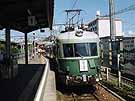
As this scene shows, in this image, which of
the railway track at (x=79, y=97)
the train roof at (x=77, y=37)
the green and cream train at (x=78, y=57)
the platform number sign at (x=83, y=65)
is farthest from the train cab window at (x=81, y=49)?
the railway track at (x=79, y=97)

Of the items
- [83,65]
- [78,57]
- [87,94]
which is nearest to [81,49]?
[78,57]

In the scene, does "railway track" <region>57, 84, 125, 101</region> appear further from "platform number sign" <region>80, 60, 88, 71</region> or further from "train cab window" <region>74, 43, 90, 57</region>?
"train cab window" <region>74, 43, 90, 57</region>

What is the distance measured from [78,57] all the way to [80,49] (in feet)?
1.56

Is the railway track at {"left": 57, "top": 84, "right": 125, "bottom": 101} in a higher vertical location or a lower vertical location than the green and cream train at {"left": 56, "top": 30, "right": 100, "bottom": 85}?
lower

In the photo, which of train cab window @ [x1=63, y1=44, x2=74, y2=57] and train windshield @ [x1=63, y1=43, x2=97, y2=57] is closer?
train windshield @ [x1=63, y1=43, x2=97, y2=57]

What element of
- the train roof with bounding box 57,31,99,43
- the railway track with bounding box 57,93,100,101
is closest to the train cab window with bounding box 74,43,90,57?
the train roof with bounding box 57,31,99,43

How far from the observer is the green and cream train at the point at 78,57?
1833 centimetres

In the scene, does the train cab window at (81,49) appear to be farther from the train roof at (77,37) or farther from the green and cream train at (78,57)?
the train roof at (77,37)

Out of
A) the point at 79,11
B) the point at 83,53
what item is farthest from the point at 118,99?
the point at 79,11

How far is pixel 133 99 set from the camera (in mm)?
15359

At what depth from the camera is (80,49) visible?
1897 centimetres

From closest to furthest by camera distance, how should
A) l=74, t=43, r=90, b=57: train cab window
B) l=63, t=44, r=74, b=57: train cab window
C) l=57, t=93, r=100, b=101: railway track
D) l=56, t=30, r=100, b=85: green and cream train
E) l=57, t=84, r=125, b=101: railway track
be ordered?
l=57, t=84, r=125, b=101: railway track
l=57, t=93, r=100, b=101: railway track
l=56, t=30, r=100, b=85: green and cream train
l=74, t=43, r=90, b=57: train cab window
l=63, t=44, r=74, b=57: train cab window

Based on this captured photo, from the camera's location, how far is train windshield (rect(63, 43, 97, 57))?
18.9 meters

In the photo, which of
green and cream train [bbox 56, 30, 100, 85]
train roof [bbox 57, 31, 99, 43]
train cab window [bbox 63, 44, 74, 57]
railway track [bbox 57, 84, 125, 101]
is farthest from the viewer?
train roof [bbox 57, 31, 99, 43]
